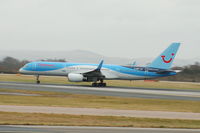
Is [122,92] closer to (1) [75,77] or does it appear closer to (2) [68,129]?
(1) [75,77]

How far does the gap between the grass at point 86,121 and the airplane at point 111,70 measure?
103 ft

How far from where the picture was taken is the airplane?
5591 centimetres

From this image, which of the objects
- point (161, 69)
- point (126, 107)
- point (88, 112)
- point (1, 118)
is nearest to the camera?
point (1, 118)

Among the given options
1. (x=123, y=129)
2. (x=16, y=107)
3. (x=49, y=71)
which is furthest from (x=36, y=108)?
(x=49, y=71)

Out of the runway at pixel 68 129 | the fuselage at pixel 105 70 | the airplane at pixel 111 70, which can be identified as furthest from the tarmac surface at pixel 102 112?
the fuselage at pixel 105 70

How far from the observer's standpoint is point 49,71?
57625mm

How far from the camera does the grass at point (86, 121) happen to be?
20.7 meters

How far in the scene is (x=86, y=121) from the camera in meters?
21.8

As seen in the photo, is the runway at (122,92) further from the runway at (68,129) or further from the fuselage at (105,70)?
the runway at (68,129)

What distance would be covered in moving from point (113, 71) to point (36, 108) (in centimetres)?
3136

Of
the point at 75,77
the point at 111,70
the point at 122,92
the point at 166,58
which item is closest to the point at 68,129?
the point at 122,92

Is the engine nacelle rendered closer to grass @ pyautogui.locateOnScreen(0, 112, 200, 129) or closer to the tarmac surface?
the tarmac surface

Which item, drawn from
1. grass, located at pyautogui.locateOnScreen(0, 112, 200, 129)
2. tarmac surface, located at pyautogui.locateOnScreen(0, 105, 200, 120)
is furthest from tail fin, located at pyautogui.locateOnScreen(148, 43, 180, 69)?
grass, located at pyautogui.locateOnScreen(0, 112, 200, 129)

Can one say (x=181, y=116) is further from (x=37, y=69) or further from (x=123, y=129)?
(x=37, y=69)
